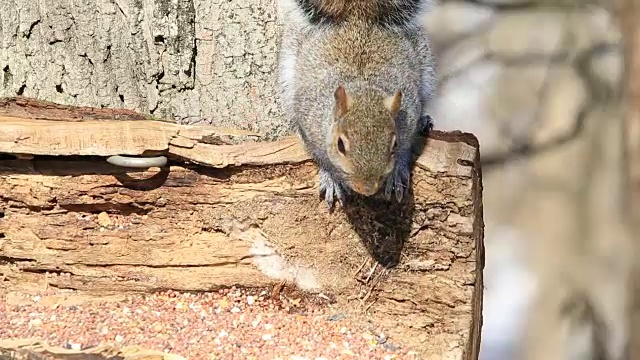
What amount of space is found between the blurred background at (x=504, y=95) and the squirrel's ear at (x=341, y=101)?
24 cm

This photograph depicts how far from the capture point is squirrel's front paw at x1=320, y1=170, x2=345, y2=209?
75.8 inches

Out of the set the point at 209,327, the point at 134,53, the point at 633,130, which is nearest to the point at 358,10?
the point at 134,53

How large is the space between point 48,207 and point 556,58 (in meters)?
3.89

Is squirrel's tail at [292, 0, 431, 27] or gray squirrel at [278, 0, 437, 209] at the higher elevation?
squirrel's tail at [292, 0, 431, 27]

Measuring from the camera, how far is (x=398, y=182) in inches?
75.5

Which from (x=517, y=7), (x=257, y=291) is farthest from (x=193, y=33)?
(x=517, y=7)

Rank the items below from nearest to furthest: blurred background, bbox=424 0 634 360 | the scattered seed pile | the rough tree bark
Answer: the scattered seed pile < the rough tree bark < blurred background, bbox=424 0 634 360

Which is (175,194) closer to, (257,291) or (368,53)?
(257,291)

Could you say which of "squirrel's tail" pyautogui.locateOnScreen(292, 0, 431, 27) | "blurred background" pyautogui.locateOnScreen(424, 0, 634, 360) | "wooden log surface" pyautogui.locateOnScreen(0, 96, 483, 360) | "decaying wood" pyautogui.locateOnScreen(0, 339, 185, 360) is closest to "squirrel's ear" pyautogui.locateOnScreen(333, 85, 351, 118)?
"wooden log surface" pyautogui.locateOnScreen(0, 96, 483, 360)

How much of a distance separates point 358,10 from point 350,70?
0.49ft

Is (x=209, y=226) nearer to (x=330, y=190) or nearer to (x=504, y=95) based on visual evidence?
(x=330, y=190)

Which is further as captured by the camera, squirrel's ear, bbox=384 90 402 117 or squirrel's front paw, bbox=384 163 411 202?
squirrel's ear, bbox=384 90 402 117

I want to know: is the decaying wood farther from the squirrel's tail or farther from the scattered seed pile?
the squirrel's tail

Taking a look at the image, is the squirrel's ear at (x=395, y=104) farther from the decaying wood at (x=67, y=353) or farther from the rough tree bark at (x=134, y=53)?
the decaying wood at (x=67, y=353)
